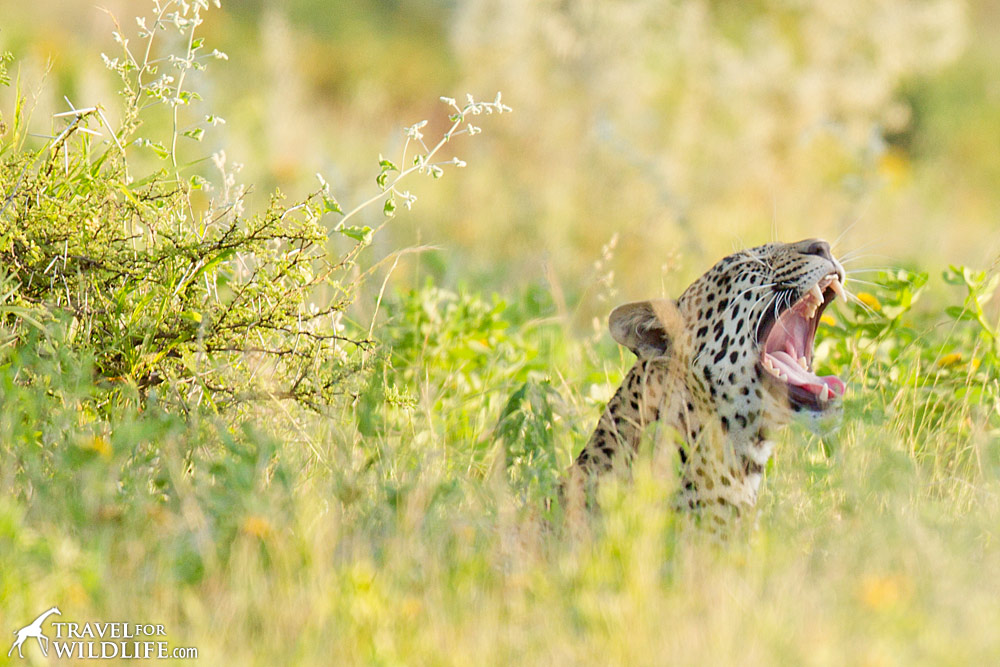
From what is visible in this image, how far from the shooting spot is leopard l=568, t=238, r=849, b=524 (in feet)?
12.3

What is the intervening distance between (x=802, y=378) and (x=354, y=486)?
1.53 meters

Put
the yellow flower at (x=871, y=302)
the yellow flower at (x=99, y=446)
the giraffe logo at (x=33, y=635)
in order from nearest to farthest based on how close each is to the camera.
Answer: the giraffe logo at (x=33, y=635)
the yellow flower at (x=99, y=446)
the yellow flower at (x=871, y=302)

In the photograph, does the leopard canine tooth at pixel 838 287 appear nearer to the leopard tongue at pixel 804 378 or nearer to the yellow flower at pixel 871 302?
the leopard tongue at pixel 804 378

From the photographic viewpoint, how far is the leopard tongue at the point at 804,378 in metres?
3.79

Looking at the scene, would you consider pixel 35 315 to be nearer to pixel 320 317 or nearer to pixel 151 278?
pixel 151 278

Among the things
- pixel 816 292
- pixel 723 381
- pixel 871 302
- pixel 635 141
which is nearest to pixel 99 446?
pixel 723 381

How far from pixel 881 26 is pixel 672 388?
26.2 feet

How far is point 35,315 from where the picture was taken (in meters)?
4.00

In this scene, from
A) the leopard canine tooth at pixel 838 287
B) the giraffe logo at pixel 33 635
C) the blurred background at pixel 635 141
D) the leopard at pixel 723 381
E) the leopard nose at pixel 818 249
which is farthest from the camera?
the blurred background at pixel 635 141

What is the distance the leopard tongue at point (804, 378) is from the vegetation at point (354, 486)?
0.20 metres

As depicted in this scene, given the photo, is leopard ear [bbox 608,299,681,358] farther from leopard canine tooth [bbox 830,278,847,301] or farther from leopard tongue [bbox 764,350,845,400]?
leopard canine tooth [bbox 830,278,847,301]

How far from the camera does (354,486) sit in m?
3.33

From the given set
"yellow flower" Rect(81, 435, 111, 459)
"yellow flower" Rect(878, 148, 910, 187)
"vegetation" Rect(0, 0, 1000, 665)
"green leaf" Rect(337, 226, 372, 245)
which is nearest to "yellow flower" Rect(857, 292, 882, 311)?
"vegetation" Rect(0, 0, 1000, 665)

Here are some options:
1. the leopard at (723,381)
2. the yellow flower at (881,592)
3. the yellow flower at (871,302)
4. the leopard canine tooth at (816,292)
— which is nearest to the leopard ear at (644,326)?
the leopard at (723,381)
